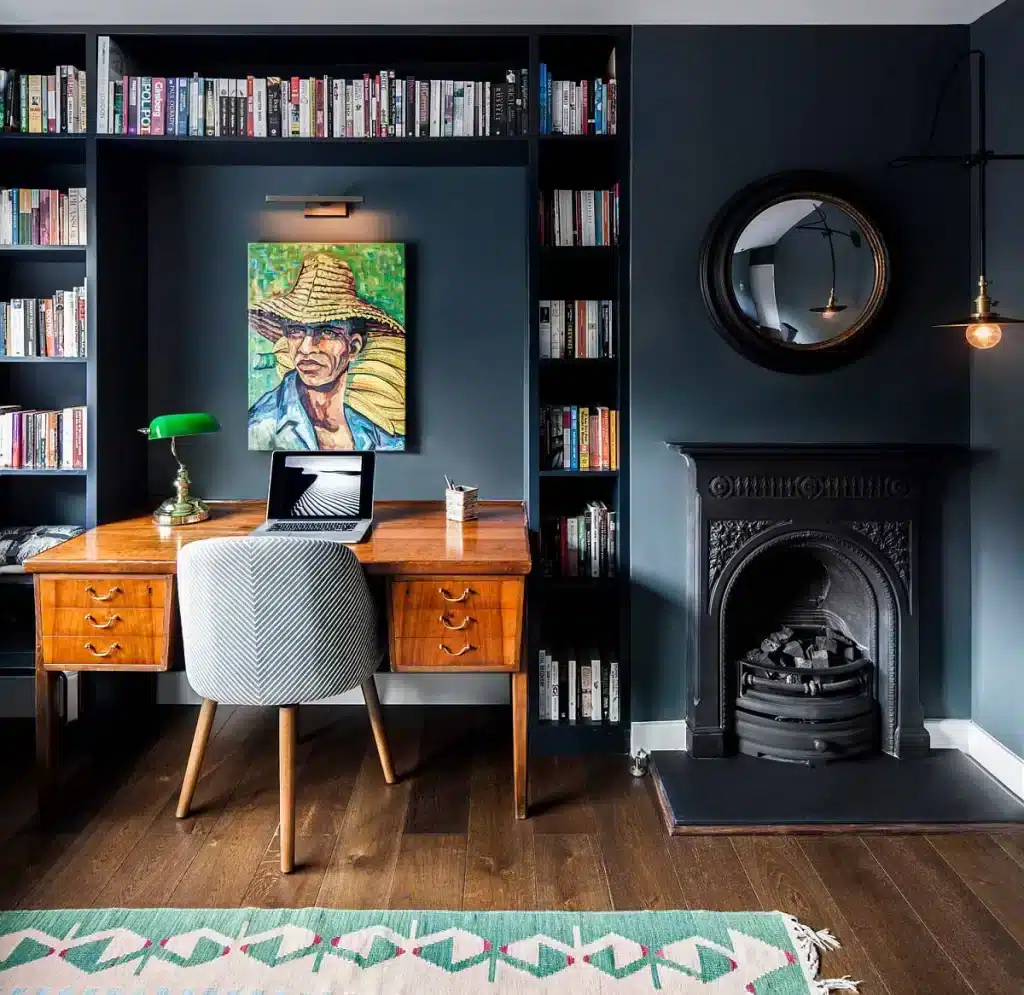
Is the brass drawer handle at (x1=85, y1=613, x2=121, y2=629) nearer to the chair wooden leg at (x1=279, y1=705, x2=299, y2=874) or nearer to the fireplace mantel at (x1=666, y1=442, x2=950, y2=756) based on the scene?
the chair wooden leg at (x1=279, y1=705, x2=299, y2=874)

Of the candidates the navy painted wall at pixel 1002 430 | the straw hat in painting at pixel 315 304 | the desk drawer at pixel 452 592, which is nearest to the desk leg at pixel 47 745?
the desk drawer at pixel 452 592

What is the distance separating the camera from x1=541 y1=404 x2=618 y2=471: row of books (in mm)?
2945

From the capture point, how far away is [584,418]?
2.94 metres

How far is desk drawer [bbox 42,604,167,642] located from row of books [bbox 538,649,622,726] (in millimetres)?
1240

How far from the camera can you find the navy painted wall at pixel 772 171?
282cm

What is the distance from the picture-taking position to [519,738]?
2502 mm

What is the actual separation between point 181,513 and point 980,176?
280cm

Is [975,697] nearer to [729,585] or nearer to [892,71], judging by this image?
[729,585]

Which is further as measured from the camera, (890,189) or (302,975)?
(890,189)

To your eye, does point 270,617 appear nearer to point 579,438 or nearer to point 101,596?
point 101,596

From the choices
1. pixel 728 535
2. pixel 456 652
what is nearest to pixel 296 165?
pixel 456 652

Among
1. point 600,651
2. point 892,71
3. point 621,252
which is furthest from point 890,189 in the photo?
point 600,651

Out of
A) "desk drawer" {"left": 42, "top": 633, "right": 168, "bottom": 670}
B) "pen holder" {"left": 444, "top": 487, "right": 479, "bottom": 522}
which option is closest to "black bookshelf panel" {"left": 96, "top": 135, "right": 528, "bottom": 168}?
"pen holder" {"left": 444, "top": 487, "right": 479, "bottom": 522}

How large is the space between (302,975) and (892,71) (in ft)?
10.1
